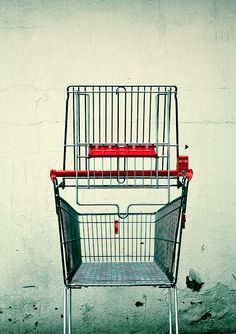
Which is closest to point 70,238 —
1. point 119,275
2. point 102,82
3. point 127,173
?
point 119,275

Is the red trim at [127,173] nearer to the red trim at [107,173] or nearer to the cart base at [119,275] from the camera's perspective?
the red trim at [107,173]

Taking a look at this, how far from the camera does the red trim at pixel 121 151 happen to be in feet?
9.78

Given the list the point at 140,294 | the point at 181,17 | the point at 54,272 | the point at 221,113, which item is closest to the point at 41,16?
the point at 181,17

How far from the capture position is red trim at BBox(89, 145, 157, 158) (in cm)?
298

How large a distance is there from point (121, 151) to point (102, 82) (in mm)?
1235

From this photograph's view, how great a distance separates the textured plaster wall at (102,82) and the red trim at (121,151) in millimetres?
1148

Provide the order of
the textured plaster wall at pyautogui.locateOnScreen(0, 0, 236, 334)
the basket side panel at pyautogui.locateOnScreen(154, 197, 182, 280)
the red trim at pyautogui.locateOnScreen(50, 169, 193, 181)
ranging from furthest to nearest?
the textured plaster wall at pyautogui.locateOnScreen(0, 0, 236, 334)
the red trim at pyautogui.locateOnScreen(50, 169, 193, 181)
the basket side panel at pyautogui.locateOnScreen(154, 197, 182, 280)

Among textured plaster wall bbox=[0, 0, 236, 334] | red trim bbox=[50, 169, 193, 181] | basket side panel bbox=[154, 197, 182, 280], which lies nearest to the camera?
basket side panel bbox=[154, 197, 182, 280]

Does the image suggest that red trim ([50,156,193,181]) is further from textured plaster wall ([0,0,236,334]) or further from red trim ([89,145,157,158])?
textured plaster wall ([0,0,236,334])

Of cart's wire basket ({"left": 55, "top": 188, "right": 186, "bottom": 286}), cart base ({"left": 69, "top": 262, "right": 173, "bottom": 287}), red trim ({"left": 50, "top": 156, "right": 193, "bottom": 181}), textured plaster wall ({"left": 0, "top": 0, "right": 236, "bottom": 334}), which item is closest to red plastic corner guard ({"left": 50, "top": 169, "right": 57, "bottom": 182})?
red trim ({"left": 50, "top": 156, "right": 193, "bottom": 181})

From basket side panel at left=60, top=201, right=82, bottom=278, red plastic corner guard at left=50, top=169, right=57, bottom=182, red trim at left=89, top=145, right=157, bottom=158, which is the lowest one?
basket side panel at left=60, top=201, right=82, bottom=278

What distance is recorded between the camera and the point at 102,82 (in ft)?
13.6

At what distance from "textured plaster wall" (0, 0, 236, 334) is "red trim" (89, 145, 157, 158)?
3.77 ft

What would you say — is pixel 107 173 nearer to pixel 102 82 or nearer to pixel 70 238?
pixel 70 238
